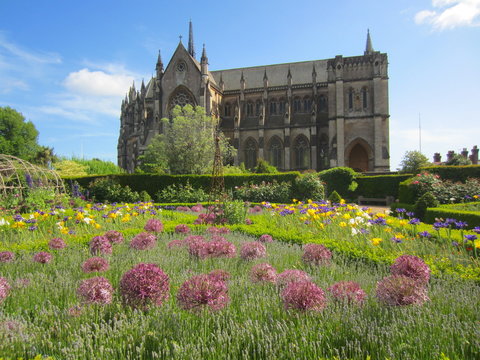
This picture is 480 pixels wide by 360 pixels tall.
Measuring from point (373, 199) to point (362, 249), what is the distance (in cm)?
1754

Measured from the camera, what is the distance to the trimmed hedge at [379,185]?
2109cm

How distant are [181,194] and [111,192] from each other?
400 centimetres

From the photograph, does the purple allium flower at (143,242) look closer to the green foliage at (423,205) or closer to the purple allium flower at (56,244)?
the purple allium flower at (56,244)

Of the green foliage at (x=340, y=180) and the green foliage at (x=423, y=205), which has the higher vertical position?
the green foliage at (x=340, y=180)

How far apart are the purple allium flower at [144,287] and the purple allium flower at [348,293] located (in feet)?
5.11

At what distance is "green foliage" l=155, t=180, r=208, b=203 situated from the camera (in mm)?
16984

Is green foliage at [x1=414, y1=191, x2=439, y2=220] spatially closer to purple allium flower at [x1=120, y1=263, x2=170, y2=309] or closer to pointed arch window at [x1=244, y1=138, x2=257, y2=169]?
purple allium flower at [x1=120, y1=263, x2=170, y2=309]

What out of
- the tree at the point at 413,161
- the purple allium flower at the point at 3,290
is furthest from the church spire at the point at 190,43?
the purple allium flower at the point at 3,290

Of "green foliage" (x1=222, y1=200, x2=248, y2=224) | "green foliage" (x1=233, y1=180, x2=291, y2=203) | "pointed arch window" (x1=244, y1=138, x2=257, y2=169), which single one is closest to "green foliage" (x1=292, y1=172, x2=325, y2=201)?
"green foliage" (x1=233, y1=180, x2=291, y2=203)

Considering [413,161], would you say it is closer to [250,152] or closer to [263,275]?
[250,152]

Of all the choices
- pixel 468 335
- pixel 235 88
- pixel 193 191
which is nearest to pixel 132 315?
pixel 468 335

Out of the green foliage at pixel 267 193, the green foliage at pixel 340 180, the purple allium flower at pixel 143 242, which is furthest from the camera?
the green foliage at pixel 340 180

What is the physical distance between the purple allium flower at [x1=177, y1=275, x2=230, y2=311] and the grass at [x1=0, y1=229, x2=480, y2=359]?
0.09m

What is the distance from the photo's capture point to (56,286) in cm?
375
